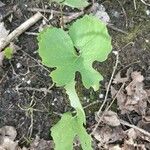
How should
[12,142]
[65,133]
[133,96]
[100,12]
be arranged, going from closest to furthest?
[65,133], [12,142], [133,96], [100,12]

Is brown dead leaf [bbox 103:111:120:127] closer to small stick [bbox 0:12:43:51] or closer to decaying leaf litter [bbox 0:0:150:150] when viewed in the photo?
decaying leaf litter [bbox 0:0:150:150]

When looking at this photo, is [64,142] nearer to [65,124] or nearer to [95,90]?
[65,124]

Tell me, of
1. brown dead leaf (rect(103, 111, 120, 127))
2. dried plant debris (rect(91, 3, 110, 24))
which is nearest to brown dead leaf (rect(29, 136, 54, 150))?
brown dead leaf (rect(103, 111, 120, 127))

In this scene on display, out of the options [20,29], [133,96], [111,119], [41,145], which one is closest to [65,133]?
[41,145]

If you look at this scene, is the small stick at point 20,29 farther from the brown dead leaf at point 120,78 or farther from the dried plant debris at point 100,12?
the brown dead leaf at point 120,78

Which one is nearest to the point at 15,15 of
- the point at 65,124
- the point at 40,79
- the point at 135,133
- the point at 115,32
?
the point at 40,79

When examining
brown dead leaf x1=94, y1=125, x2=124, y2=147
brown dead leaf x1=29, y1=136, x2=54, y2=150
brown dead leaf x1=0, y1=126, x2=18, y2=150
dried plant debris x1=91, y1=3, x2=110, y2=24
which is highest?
dried plant debris x1=91, y1=3, x2=110, y2=24

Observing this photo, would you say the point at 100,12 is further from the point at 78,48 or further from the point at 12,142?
the point at 12,142
